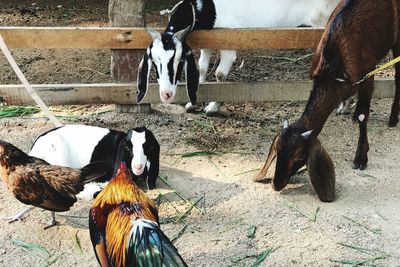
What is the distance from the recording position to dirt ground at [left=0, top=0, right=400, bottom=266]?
4.04m

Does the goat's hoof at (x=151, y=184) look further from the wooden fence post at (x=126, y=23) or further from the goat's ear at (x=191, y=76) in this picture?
the wooden fence post at (x=126, y=23)

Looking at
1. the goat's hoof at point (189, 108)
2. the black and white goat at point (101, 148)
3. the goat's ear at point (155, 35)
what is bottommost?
the goat's hoof at point (189, 108)

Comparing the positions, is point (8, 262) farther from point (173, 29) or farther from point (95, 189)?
point (173, 29)

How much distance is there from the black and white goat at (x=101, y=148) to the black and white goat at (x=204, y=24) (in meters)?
0.76

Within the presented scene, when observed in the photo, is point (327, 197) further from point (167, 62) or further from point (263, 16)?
point (263, 16)

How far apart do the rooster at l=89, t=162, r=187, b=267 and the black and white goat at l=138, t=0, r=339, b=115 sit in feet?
6.22

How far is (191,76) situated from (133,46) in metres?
0.62

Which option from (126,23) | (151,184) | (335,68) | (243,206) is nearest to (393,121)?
(335,68)

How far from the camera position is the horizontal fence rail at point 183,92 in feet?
18.8

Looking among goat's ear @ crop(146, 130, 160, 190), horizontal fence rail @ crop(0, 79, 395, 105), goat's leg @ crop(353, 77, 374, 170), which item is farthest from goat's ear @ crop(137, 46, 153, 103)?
goat's leg @ crop(353, 77, 374, 170)

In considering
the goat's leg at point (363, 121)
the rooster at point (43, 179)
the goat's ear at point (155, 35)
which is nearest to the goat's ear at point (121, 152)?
the rooster at point (43, 179)

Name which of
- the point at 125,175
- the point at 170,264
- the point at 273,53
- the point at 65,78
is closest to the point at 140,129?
the point at 125,175

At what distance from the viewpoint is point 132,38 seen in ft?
18.2

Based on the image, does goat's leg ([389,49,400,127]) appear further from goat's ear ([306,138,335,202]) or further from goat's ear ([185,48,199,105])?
goat's ear ([185,48,199,105])
